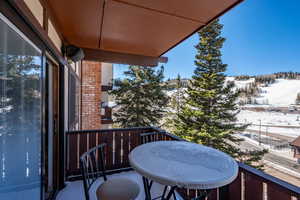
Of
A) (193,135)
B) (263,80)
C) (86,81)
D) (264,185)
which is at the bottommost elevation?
(193,135)

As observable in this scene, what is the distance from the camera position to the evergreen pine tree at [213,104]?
10.5 meters

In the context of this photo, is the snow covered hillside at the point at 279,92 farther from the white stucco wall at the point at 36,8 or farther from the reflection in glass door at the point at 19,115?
the reflection in glass door at the point at 19,115

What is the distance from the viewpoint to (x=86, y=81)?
6270mm

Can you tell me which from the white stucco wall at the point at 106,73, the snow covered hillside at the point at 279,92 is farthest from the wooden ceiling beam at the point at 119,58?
the snow covered hillside at the point at 279,92

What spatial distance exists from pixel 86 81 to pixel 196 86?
7.36 meters

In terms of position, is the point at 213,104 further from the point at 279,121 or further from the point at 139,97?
the point at 279,121

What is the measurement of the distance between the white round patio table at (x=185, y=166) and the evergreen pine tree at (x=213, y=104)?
30.8ft

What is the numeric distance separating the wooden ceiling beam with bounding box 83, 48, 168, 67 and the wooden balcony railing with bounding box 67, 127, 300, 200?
150cm

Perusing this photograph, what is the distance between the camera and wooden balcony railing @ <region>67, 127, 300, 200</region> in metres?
1.13

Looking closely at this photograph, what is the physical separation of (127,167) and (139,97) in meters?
7.88

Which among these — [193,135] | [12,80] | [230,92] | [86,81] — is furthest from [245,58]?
[12,80]

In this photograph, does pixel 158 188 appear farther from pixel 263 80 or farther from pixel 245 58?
pixel 245 58

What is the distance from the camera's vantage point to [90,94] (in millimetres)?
6328

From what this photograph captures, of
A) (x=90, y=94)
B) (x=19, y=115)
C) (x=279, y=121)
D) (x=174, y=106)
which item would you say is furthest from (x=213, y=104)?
(x=19, y=115)
